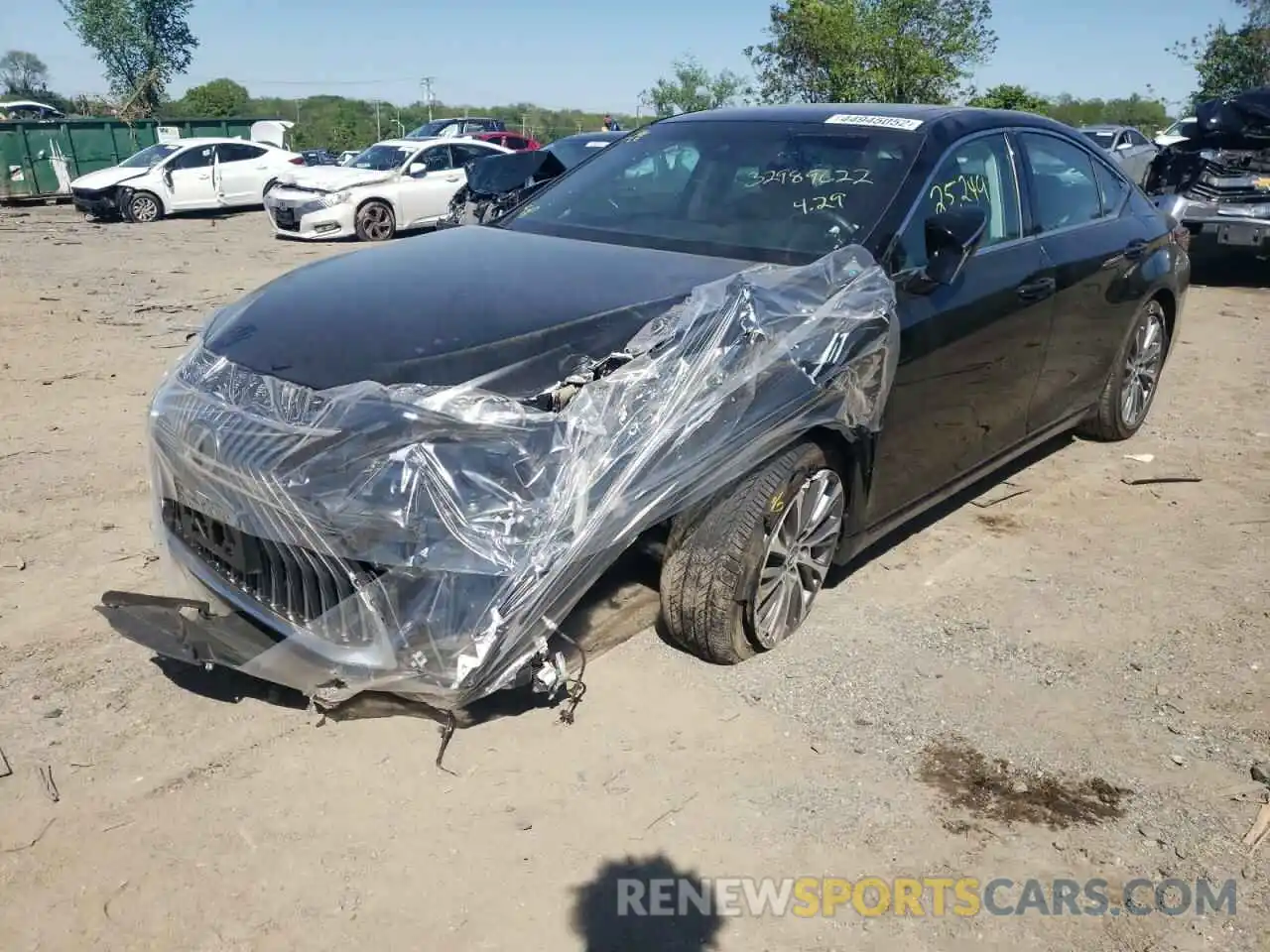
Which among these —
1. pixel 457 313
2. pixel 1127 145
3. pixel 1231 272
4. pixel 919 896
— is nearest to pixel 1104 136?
pixel 1127 145

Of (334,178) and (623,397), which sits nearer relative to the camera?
(623,397)

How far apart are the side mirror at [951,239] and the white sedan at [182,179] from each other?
16523 mm

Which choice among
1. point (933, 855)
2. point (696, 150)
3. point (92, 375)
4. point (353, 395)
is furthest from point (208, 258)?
point (933, 855)

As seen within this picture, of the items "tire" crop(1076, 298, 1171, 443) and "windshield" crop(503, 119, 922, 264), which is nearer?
"windshield" crop(503, 119, 922, 264)

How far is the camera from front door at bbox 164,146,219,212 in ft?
61.3

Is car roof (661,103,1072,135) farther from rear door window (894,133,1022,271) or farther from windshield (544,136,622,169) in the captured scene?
windshield (544,136,622,169)

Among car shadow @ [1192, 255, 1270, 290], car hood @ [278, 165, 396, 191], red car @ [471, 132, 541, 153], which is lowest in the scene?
car shadow @ [1192, 255, 1270, 290]

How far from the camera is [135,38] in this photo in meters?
41.8

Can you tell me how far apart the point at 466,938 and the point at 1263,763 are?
234 cm

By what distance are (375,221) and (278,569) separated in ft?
43.6

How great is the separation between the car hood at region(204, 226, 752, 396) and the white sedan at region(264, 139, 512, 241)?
11557 millimetres

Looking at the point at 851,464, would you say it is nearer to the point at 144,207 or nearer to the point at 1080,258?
the point at 1080,258

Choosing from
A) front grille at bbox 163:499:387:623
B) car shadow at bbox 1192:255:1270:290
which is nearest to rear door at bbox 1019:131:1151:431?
front grille at bbox 163:499:387:623

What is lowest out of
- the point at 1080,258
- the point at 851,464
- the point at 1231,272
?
the point at 1231,272
